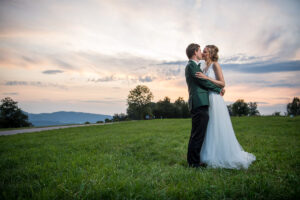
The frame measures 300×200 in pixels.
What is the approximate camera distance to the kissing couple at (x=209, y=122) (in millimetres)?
A: 4188

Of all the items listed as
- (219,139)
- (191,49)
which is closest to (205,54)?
(191,49)

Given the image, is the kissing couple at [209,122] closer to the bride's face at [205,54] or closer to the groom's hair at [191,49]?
the groom's hair at [191,49]

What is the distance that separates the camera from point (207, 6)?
1127 cm

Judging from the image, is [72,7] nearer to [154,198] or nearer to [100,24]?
[100,24]

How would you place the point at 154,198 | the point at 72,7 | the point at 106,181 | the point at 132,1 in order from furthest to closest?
the point at 132,1, the point at 72,7, the point at 106,181, the point at 154,198

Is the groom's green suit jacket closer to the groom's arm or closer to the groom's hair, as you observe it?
the groom's arm

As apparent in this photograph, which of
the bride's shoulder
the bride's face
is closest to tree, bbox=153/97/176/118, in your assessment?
the bride's face

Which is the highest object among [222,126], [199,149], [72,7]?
[72,7]

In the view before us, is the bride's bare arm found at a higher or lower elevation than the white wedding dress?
higher

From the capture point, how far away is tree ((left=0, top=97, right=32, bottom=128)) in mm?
57100

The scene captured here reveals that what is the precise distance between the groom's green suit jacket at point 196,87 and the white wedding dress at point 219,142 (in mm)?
394

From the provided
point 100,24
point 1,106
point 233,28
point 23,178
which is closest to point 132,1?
point 100,24

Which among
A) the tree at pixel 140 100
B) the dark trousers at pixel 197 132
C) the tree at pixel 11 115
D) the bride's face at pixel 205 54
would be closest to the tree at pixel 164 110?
the tree at pixel 140 100

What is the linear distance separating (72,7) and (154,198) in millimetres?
13203
